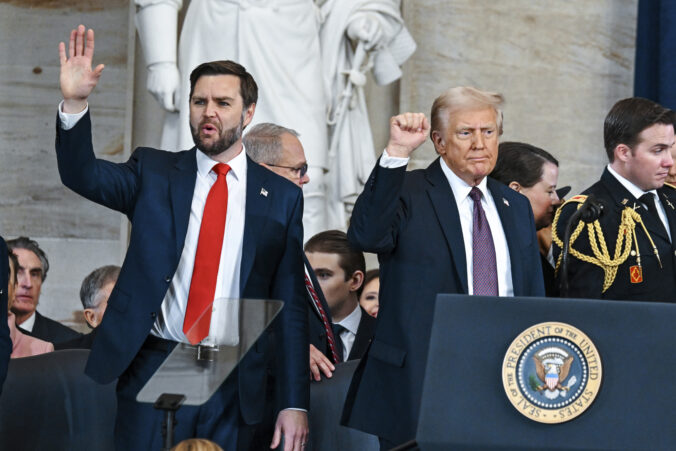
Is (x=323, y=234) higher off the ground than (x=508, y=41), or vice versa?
(x=508, y=41)

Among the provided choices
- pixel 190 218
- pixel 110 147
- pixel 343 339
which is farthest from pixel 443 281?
pixel 110 147

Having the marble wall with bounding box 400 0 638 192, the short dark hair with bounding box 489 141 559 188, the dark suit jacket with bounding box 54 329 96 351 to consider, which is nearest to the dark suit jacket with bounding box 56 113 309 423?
the short dark hair with bounding box 489 141 559 188

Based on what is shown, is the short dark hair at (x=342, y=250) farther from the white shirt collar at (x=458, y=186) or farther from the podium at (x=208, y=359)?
Result: the podium at (x=208, y=359)

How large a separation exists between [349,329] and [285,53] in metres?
1.74

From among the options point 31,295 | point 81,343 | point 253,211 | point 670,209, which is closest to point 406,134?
point 253,211

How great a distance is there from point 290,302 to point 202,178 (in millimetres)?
433

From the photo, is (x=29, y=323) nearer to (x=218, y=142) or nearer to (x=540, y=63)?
(x=218, y=142)

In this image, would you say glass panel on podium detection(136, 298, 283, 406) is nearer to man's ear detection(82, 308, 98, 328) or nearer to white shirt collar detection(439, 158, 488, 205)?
white shirt collar detection(439, 158, 488, 205)

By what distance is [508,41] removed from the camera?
715 centimetres

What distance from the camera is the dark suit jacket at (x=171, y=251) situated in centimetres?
317

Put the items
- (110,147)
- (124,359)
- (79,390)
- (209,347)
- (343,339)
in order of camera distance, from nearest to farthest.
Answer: (209,347) → (124,359) → (79,390) → (343,339) → (110,147)

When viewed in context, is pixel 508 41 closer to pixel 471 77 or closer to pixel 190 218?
pixel 471 77

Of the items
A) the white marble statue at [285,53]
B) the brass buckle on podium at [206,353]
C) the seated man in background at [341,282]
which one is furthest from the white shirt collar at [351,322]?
the brass buckle on podium at [206,353]

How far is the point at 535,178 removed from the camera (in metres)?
4.39
